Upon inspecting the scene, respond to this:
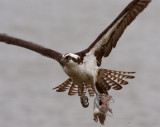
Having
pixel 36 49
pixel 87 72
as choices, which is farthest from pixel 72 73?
pixel 36 49

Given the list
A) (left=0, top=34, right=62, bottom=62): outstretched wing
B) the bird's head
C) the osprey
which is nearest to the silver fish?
the osprey

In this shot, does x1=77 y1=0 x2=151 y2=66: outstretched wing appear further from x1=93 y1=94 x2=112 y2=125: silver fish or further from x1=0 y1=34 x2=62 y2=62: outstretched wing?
x1=93 y1=94 x2=112 y2=125: silver fish

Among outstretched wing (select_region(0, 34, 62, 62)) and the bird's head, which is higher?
outstretched wing (select_region(0, 34, 62, 62))

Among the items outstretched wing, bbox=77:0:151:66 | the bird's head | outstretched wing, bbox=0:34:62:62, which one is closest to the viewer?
outstretched wing, bbox=77:0:151:66

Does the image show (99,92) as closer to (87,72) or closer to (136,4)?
(87,72)

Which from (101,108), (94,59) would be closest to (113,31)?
(94,59)

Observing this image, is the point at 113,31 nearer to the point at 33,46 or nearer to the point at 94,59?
the point at 94,59

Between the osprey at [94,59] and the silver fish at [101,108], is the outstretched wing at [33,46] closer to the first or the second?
the osprey at [94,59]
